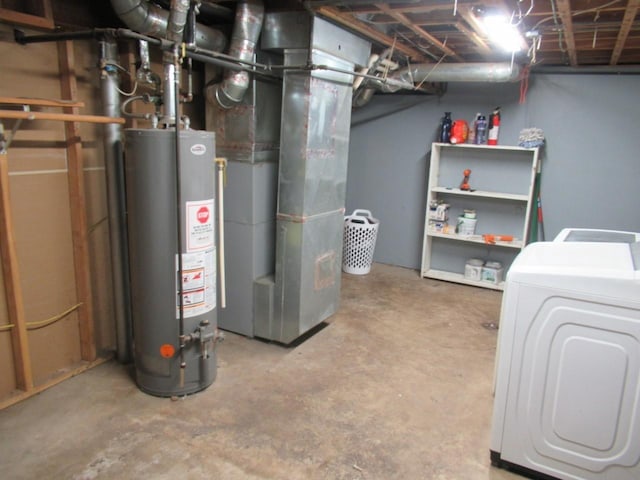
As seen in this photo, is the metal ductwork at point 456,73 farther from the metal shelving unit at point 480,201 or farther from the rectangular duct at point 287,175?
the rectangular duct at point 287,175

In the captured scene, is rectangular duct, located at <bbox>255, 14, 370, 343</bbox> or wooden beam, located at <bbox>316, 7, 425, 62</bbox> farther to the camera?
rectangular duct, located at <bbox>255, 14, 370, 343</bbox>

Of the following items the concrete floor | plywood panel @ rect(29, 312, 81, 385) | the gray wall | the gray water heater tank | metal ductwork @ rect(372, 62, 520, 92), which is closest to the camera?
the concrete floor

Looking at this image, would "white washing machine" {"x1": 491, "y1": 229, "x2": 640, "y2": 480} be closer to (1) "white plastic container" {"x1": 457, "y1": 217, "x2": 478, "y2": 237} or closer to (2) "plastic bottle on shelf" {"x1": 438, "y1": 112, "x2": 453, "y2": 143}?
(1) "white plastic container" {"x1": 457, "y1": 217, "x2": 478, "y2": 237}

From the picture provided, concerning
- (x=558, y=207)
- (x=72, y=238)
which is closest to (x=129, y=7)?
(x=72, y=238)

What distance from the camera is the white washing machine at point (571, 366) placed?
1726 millimetres

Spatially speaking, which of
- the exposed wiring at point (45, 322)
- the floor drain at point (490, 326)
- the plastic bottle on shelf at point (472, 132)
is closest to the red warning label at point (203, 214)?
the exposed wiring at point (45, 322)

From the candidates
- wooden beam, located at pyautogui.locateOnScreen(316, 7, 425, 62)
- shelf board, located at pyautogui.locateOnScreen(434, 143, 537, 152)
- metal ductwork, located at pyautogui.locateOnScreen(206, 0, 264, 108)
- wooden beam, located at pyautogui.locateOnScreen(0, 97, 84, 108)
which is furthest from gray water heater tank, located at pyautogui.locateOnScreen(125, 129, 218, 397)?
shelf board, located at pyautogui.locateOnScreen(434, 143, 537, 152)

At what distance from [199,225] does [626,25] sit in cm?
268

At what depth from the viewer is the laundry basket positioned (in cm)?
475

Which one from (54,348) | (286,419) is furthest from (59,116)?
(286,419)

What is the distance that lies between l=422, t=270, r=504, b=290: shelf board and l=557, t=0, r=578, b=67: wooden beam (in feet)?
6.68

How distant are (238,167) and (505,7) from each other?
1777 millimetres

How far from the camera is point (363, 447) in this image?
2.19 m

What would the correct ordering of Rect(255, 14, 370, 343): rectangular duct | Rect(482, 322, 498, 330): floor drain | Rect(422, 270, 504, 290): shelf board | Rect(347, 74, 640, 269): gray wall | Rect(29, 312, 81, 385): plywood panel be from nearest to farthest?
1. Rect(29, 312, 81, 385): plywood panel
2. Rect(255, 14, 370, 343): rectangular duct
3. Rect(482, 322, 498, 330): floor drain
4. Rect(347, 74, 640, 269): gray wall
5. Rect(422, 270, 504, 290): shelf board
